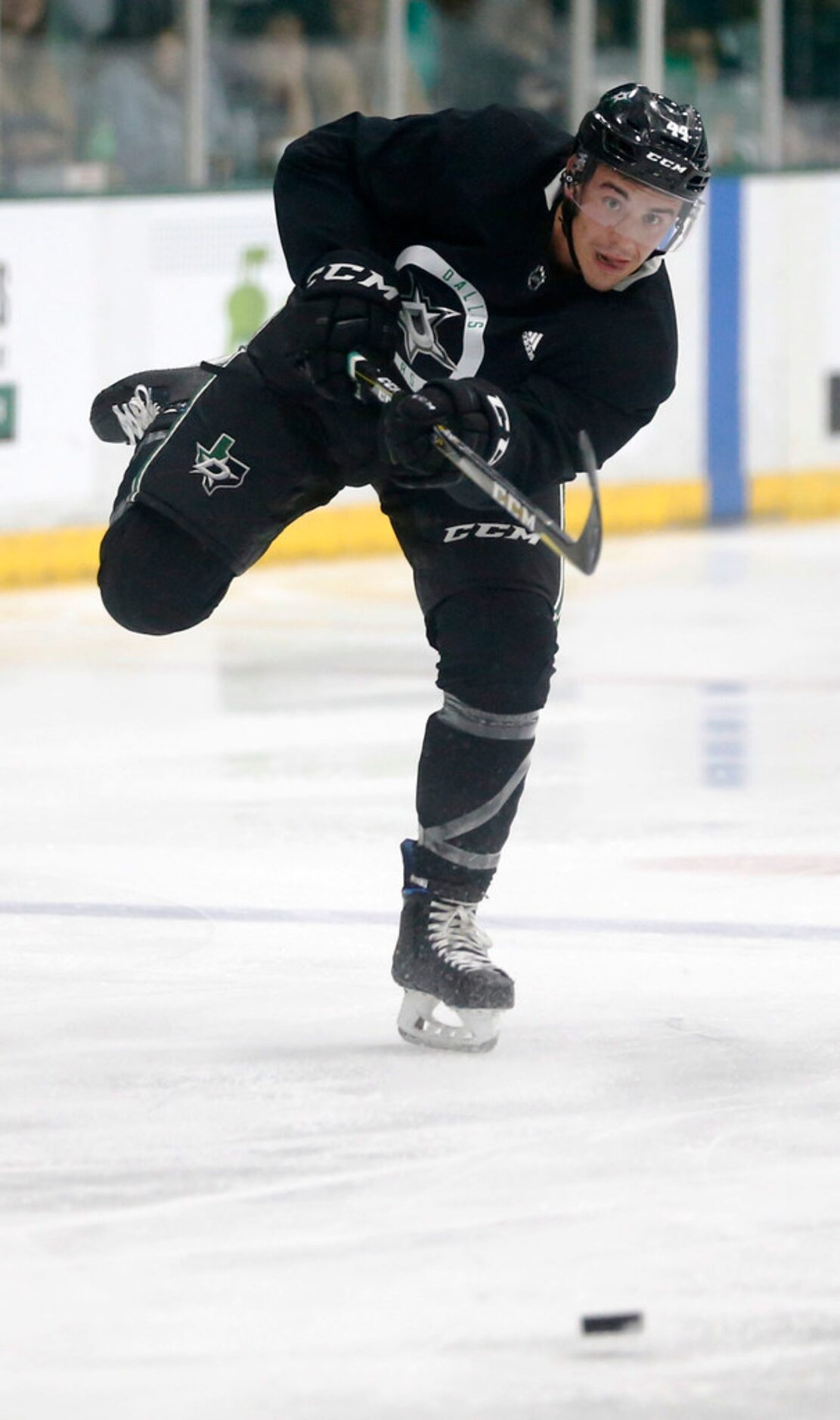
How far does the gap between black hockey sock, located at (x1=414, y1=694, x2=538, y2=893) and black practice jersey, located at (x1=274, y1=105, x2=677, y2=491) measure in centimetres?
32

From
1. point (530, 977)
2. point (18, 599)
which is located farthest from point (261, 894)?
point (18, 599)

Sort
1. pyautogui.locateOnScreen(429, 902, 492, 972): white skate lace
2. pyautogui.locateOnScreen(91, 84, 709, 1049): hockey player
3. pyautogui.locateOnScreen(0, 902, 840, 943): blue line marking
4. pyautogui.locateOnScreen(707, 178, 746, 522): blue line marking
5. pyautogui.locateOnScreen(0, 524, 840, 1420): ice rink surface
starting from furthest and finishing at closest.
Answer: pyautogui.locateOnScreen(707, 178, 746, 522): blue line marking
pyautogui.locateOnScreen(0, 902, 840, 943): blue line marking
pyautogui.locateOnScreen(429, 902, 492, 972): white skate lace
pyautogui.locateOnScreen(91, 84, 709, 1049): hockey player
pyautogui.locateOnScreen(0, 524, 840, 1420): ice rink surface

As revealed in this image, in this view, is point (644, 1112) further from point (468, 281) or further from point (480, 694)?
point (468, 281)

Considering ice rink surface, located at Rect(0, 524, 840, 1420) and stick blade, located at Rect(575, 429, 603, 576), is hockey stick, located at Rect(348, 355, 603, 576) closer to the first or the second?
stick blade, located at Rect(575, 429, 603, 576)

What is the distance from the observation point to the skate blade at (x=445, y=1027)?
3842 millimetres

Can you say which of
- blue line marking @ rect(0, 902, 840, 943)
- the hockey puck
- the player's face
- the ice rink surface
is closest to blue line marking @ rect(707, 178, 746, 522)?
the ice rink surface

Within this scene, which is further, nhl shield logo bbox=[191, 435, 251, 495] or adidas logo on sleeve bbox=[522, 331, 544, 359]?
nhl shield logo bbox=[191, 435, 251, 495]

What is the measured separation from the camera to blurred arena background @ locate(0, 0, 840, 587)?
9227 mm

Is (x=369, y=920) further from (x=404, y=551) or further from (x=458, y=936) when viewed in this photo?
(x=404, y=551)

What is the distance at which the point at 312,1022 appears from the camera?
157 inches

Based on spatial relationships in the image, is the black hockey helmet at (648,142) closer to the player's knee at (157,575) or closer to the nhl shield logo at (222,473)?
the nhl shield logo at (222,473)

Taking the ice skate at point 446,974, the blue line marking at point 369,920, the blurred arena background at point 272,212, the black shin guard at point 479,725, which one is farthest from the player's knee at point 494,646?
the blurred arena background at point 272,212

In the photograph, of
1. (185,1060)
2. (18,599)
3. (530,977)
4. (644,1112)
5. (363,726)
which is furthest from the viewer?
(18,599)

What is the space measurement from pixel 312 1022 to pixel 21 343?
17.8 feet
